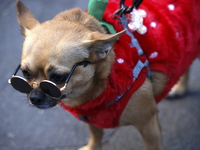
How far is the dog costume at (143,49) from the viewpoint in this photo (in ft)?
5.69

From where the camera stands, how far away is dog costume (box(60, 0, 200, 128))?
1.73m

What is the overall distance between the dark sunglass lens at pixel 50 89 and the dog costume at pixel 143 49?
1.07 feet

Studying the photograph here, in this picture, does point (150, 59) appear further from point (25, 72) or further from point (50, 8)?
point (50, 8)

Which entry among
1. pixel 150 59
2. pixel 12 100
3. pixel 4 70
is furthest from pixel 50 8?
pixel 150 59

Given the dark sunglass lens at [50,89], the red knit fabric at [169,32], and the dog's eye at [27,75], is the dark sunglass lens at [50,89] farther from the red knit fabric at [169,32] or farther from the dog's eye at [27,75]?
the red knit fabric at [169,32]

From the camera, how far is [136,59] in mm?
1808

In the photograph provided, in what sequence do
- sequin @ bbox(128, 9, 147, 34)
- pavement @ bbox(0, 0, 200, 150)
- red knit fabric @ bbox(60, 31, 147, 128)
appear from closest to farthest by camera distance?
red knit fabric @ bbox(60, 31, 147, 128) < sequin @ bbox(128, 9, 147, 34) < pavement @ bbox(0, 0, 200, 150)

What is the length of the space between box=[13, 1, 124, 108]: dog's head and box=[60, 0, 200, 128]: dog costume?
0.33ft

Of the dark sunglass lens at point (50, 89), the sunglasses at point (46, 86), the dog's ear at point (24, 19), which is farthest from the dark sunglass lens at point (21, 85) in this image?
the dog's ear at point (24, 19)

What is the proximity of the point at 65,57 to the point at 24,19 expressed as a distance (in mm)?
537

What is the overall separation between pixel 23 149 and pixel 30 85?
1.38m

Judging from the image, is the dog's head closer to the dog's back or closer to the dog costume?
the dog costume

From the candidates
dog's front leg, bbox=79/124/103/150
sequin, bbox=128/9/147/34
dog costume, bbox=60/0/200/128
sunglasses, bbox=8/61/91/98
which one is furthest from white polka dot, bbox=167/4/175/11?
dog's front leg, bbox=79/124/103/150

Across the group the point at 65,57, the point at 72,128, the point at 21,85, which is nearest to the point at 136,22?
the point at 65,57
